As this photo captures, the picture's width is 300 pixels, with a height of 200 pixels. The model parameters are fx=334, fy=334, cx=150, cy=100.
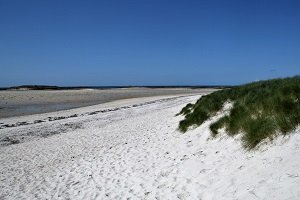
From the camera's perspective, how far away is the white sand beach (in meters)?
5.11

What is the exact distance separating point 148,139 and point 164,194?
20.5 feet

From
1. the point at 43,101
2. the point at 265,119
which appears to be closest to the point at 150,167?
the point at 265,119

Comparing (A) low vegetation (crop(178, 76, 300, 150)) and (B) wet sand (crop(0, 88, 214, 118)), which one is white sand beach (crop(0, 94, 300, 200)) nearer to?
(A) low vegetation (crop(178, 76, 300, 150))

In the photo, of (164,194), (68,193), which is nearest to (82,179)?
(68,193)

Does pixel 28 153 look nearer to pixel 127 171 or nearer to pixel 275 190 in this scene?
pixel 127 171

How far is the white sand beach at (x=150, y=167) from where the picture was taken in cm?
511

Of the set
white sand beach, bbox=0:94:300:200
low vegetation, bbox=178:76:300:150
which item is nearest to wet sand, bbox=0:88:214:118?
white sand beach, bbox=0:94:300:200

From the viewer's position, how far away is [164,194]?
6281 mm

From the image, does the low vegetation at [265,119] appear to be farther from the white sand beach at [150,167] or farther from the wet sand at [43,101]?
the wet sand at [43,101]

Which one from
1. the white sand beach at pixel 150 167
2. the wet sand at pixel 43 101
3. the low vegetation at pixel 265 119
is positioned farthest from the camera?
the wet sand at pixel 43 101

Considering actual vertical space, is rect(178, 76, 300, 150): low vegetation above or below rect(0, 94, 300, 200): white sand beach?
above

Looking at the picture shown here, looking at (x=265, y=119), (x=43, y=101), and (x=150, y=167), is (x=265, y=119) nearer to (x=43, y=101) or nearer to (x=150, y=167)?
(x=150, y=167)

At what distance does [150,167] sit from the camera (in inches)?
332

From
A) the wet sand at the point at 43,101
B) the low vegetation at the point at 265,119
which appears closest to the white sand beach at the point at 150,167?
the low vegetation at the point at 265,119
